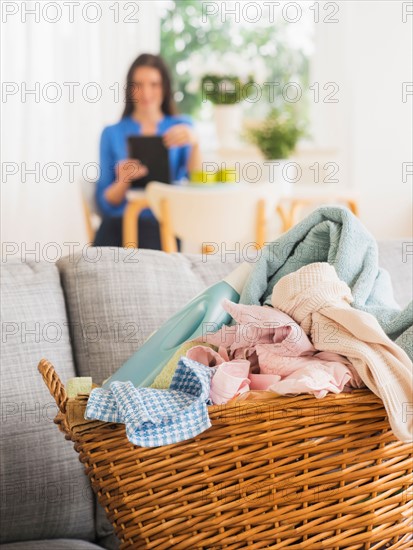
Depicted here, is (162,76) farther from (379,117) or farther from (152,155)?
(379,117)

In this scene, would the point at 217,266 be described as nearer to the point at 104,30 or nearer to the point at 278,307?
the point at 278,307

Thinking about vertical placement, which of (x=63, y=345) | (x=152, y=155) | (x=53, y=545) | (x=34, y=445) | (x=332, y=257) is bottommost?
(x=53, y=545)

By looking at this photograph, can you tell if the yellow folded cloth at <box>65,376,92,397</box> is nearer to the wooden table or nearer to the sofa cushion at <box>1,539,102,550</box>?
the sofa cushion at <box>1,539,102,550</box>

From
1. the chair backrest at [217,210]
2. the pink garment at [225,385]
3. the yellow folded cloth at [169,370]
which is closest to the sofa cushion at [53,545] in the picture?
the yellow folded cloth at [169,370]

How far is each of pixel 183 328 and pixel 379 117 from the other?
355 centimetres

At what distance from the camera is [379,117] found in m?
4.41

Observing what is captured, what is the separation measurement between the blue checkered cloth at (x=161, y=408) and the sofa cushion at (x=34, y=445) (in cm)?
36

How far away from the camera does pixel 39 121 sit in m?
4.28

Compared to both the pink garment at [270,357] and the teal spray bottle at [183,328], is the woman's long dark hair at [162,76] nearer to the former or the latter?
the teal spray bottle at [183,328]

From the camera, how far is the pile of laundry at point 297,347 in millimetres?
858

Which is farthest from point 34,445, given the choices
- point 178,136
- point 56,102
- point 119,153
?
point 56,102

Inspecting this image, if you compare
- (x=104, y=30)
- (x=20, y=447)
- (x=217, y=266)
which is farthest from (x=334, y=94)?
(x=20, y=447)

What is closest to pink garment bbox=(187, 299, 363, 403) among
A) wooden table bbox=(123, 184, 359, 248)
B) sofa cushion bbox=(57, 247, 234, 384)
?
sofa cushion bbox=(57, 247, 234, 384)

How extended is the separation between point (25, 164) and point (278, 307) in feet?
11.3
